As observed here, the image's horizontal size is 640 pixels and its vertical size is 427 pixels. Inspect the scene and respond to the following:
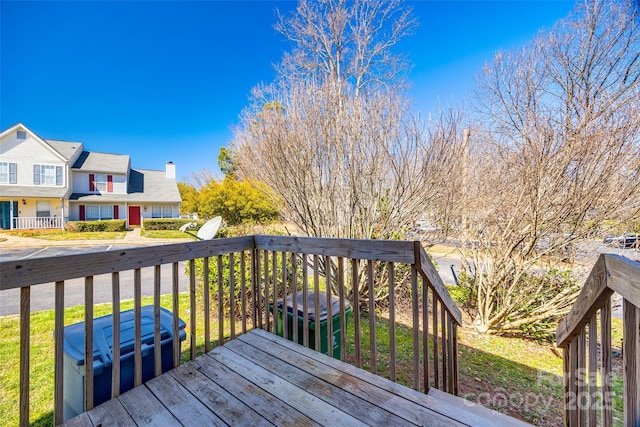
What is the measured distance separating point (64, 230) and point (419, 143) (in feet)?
61.4

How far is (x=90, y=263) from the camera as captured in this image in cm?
151

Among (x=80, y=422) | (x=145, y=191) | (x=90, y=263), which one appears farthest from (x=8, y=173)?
(x=80, y=422)

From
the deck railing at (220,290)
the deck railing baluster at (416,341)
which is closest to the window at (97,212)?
the deck railing at (220,290)

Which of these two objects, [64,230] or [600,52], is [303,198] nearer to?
[600,52]

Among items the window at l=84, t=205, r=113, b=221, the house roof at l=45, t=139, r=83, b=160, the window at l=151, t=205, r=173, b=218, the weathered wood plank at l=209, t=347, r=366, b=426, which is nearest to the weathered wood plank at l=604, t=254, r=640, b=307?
the weathered wood plank at l=209, t=347, r=366, b=426

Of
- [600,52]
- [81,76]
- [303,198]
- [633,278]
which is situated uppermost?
[81,76]

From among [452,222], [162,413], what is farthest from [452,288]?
[162,413]

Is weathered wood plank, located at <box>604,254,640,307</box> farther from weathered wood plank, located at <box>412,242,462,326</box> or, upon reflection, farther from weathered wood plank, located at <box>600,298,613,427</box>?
weathered wood plank, located at <box>412,242,462,326</box>

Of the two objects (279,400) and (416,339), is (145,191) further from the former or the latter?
(416,339)

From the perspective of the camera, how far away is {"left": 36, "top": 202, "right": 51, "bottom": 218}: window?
47.2 ft

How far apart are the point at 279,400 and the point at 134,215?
22.1 metres

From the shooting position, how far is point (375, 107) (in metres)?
4.37

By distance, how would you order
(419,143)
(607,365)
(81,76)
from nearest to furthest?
(607,365), (419,143), (81,76)

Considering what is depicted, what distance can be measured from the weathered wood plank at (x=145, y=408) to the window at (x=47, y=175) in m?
19.2
